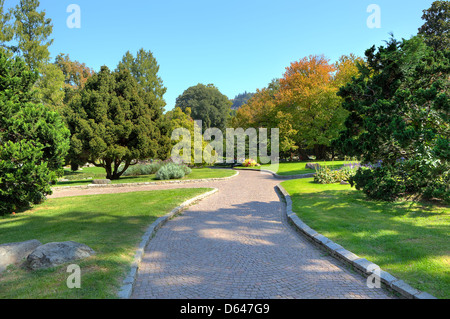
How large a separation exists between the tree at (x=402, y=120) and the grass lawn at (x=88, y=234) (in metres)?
7.36

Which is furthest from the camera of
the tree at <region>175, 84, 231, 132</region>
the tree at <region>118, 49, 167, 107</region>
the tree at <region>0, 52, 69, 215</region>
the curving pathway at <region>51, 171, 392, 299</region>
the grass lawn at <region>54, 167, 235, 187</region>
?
the tree at <region>175, 84, 231, 132</region>

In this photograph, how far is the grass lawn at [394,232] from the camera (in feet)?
12.6

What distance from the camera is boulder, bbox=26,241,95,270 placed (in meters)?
4.07

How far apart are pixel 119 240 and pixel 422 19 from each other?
1736 inches

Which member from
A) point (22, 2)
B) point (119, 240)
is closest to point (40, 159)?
point (119, 240)

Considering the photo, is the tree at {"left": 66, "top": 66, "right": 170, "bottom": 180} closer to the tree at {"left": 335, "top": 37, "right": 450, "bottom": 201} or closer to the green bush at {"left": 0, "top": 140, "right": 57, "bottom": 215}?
the green bush at {"left": 0, "top": 140, "right": 57, "bottom": 215}

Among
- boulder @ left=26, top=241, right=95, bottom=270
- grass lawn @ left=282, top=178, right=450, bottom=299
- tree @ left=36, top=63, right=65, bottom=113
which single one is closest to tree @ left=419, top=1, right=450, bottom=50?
grass lawn @ left=282, top=178, right=450, bottom=299

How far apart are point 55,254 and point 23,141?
601 centimetres

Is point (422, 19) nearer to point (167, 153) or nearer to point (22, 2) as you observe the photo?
point (167, 153)

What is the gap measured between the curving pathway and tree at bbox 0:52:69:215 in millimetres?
5284

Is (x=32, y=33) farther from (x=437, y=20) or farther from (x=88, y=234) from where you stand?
(x=437, y=20)

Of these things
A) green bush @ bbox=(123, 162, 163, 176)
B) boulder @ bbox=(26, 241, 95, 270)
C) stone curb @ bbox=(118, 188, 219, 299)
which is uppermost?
green bush @ bbox=(123, 162, 163, 176)

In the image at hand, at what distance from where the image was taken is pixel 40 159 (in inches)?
360
